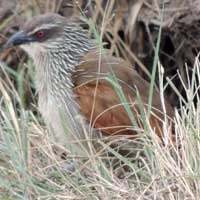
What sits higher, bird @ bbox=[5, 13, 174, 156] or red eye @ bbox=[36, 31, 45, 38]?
red eye @ bbox=[36, 31, 45, 38]

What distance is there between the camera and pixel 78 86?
3961mm

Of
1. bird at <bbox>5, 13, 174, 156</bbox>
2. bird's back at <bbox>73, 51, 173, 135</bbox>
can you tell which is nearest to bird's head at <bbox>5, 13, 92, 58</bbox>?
bird at <bbox>5, 13, 174, 156</bbox>

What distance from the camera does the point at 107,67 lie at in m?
3.96

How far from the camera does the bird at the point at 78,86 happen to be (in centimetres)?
382

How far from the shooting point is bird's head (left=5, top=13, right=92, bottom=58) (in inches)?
164

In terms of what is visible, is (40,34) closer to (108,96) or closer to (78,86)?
(78,86)

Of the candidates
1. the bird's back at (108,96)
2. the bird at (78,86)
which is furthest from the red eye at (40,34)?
the bird's back at (108,96)

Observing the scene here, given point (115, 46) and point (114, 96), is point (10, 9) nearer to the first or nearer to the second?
point (115, 46)

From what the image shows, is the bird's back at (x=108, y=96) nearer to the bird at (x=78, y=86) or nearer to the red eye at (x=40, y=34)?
the bird at (x=78, y=86)

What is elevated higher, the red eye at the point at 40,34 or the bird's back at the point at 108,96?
the red eye at the point at 40,34

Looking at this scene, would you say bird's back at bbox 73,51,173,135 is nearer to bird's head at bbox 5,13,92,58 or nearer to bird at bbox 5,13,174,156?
bird at bbox 5,13,174,156

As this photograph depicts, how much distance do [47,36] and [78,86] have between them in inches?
16.8

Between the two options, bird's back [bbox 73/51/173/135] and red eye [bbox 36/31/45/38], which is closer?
bird's back [bbox 73/51/173/135]

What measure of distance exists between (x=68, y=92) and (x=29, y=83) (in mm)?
1495
